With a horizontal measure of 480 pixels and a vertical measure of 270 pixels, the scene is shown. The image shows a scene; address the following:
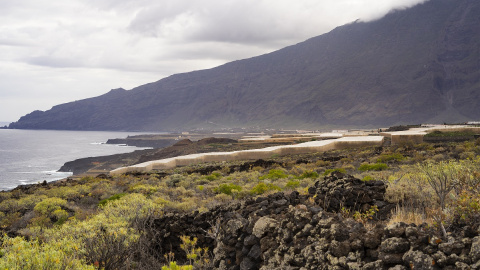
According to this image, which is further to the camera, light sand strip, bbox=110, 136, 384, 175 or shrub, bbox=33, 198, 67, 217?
light sand strip, bbox=110, 136, 384, 175

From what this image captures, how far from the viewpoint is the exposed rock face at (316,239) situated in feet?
15.0

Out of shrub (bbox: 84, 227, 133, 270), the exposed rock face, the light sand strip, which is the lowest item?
the light sand strip

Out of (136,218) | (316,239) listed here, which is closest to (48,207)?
(136,218)

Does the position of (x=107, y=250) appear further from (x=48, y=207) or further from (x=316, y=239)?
(x=48, y=207)

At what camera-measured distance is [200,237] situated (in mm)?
10023

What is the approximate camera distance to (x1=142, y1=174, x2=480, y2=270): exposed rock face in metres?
4.58

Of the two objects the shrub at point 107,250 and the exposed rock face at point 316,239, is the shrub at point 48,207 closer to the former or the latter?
the exposed rock face at point 316,239

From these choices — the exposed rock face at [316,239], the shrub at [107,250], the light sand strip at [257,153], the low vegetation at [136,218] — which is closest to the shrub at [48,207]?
the low vegetation at [136,218]

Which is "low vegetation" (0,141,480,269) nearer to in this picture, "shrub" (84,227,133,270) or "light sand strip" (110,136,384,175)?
Answer: "shrub" (84,227,133,270)

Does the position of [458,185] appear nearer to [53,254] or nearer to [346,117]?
[53,254]

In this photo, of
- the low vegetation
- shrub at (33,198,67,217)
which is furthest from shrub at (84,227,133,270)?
shrub at (33,198,67,217)

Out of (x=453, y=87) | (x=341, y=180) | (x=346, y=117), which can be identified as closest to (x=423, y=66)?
(x=453, y=87)

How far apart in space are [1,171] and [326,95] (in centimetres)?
13956

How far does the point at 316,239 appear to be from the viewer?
602cm
